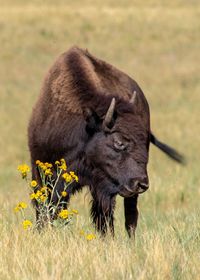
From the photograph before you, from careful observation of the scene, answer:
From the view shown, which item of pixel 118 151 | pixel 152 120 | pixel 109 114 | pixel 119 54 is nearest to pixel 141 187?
pixel 118 151

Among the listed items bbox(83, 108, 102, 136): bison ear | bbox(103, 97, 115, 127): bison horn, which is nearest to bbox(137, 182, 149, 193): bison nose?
bbox(103, 97, 115, 127): bison horn

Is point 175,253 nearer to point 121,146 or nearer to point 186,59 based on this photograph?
point 121,146

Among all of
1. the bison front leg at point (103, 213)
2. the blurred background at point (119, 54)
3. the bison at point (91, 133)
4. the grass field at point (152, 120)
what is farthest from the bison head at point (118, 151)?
the blurred background at point (119, 54)

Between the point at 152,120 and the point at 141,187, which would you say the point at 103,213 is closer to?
the point at 141,187

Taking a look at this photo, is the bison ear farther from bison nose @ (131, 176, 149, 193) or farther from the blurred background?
the blurred background

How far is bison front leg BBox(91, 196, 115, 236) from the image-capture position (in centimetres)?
743

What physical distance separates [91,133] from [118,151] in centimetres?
39

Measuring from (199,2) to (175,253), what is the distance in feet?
144

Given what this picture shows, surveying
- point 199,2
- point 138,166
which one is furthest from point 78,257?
point 199,2

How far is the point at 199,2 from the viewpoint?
48031 millimetres

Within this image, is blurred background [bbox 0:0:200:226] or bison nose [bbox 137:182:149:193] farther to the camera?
blurred background [bbox 0:0:200:226]

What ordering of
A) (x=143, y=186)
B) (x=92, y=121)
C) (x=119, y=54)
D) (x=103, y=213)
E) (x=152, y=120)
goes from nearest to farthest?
1. (x=143, y=186)
2. (x=92, y=121)
3. (x=103, y=213)
4. (x=152, y=120)
5. (x=119, y=54)

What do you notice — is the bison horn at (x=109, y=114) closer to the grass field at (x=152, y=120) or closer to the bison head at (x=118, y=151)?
the bison head at (x=118, y=151)

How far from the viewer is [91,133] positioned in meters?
7.32
